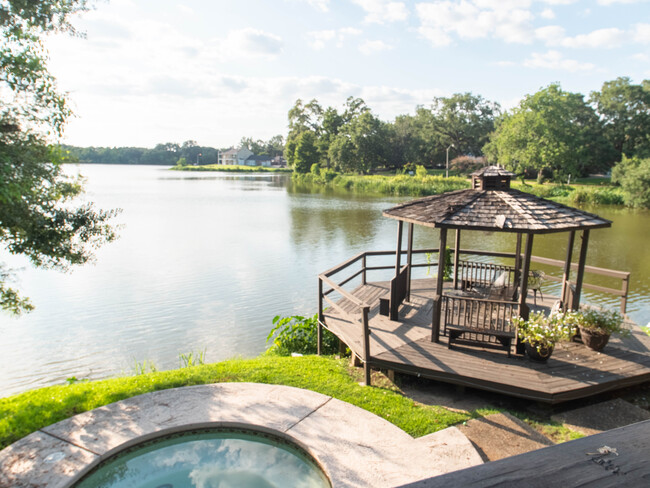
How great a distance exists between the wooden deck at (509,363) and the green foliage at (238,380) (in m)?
0.56

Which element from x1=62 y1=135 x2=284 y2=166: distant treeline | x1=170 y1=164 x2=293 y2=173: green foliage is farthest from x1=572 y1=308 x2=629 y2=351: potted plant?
x1=62 y1=135 x2=284 y2=166: distant treeline

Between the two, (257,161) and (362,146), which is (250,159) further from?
(362,146)

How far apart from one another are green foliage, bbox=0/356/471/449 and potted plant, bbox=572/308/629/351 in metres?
2.76

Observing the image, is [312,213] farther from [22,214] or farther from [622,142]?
[622,142]

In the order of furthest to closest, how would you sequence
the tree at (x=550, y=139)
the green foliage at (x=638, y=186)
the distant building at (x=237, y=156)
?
1. the distant building at (x=237, y=156)
2. the tree at (x=550, y=139)
3. the green foliage at (x=638, y=186)

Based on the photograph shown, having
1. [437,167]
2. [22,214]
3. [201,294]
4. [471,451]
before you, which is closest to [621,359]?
[471,451]

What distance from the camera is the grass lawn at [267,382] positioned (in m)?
5.36

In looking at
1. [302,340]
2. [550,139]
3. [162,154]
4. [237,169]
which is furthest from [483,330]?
[162,154]

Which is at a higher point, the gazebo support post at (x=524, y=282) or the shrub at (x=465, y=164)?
the shrub at (x=465, y=164)

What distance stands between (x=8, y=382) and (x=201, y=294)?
18.5 feet

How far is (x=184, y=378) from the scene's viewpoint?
659cm

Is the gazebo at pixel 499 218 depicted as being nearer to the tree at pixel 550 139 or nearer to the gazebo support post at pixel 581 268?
the gazebo support post at pixel 581 268

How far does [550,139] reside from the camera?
1741 inches

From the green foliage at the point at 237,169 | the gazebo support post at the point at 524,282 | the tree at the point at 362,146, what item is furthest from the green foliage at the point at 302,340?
the green foliage at the point at 237,169
